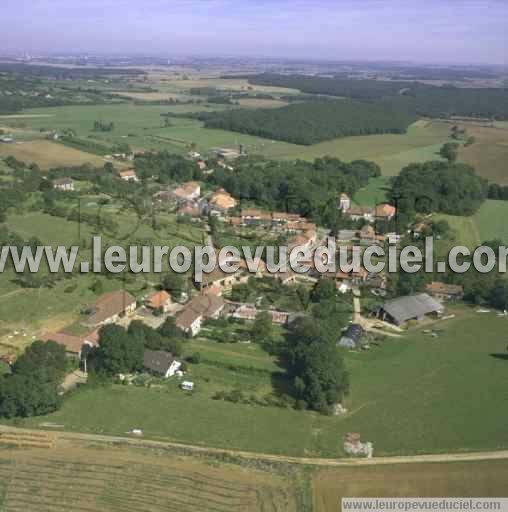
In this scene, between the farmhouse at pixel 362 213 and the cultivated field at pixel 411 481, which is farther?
the farmhouse at pixel 362 213

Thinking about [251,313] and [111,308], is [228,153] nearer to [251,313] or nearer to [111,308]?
[251,313]

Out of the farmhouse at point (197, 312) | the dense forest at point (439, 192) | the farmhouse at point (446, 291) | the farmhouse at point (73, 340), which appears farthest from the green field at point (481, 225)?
the farmhouse at point (73, 340)

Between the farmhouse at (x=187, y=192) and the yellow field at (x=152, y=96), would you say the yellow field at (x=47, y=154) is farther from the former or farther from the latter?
the yellow field at (x=152, y=96)

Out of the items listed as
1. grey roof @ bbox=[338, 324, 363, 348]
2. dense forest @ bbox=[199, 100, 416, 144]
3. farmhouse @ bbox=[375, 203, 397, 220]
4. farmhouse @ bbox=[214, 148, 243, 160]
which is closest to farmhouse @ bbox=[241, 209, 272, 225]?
farmhouse @ bbox=[375, 203, 397, 220]

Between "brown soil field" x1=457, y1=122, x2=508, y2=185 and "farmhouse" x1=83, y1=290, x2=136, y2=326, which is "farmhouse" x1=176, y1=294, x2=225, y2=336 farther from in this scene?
"brown soil field" x1=457, y1=122, x2=508, y2=185

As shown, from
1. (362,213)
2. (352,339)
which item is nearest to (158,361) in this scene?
(352,339)

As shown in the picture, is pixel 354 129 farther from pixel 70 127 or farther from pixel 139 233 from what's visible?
pixel 139 233

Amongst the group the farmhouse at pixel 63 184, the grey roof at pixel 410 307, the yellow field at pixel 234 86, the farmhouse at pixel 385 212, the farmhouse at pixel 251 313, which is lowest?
the farmhouse at pixel 251 313
